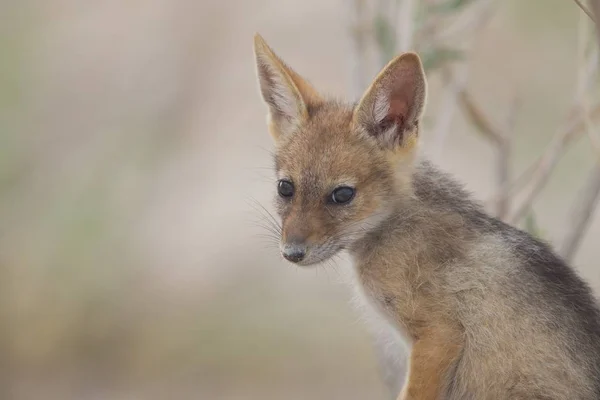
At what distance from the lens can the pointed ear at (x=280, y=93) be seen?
389cm

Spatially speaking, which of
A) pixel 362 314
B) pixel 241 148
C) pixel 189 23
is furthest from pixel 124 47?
pixel 362 314

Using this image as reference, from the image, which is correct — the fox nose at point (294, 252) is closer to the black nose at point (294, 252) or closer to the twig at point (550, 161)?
the black nose at point (294, 252)

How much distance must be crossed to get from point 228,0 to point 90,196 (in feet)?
9.15

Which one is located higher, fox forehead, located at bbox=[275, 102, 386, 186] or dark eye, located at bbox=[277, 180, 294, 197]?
fox forehead, located at bbox=[275, 102, 386, 186]

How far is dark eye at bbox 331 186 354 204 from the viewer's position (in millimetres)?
3664

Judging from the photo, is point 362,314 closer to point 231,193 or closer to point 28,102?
point 231,193

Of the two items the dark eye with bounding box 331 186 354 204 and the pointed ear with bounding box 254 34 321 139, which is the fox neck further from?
the pointed ear with bounding box 254 34 321 139

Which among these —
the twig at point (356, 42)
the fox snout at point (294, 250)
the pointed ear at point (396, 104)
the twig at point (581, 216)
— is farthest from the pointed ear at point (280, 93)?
the twig at point (581, 216)

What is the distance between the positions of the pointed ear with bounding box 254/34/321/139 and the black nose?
22.5 inches

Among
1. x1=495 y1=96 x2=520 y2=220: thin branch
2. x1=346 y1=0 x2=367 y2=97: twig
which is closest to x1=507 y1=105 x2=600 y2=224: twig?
x1=495 y1=96 x2=520 y2=220: thin branch

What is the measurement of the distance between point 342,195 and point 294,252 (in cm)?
27

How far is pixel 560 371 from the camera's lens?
343 cm

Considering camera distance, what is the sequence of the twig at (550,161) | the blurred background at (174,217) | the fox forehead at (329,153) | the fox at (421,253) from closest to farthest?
the fox at (421,253), the fox forehead at (329,153), the twig at (550,161), the blurred background at (174,217)

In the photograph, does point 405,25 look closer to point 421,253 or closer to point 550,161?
point 550,161
